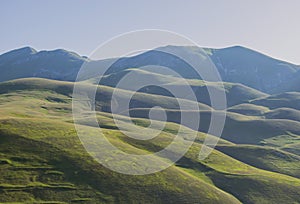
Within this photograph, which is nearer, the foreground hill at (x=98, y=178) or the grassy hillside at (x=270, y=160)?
the foreground hill at (x=98, y=178)

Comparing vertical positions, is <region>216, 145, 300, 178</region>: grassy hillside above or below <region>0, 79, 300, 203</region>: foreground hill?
below

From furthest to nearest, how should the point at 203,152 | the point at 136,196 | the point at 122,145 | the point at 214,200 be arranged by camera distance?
the point at 203,152
the point at 122,145
the point at 214,200
the point at 136,196

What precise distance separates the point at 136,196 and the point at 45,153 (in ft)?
116

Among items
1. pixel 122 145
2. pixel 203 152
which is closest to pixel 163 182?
pixel 122 145

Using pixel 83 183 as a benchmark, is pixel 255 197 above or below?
below

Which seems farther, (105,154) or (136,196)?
(105,154)

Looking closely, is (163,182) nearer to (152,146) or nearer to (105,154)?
(105,154)

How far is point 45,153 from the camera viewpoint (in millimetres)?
119062

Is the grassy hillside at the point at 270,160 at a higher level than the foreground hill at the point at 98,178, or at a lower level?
lower

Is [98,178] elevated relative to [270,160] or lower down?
elevated

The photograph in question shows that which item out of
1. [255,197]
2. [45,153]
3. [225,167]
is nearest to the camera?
[45,153]

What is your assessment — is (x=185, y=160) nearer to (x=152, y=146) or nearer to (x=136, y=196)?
(x=152, y=146)

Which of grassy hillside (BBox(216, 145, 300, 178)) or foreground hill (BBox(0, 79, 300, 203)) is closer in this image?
foreground hill (BBox(0, 79, 300, 203))

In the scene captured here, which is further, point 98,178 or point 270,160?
point 270,160
